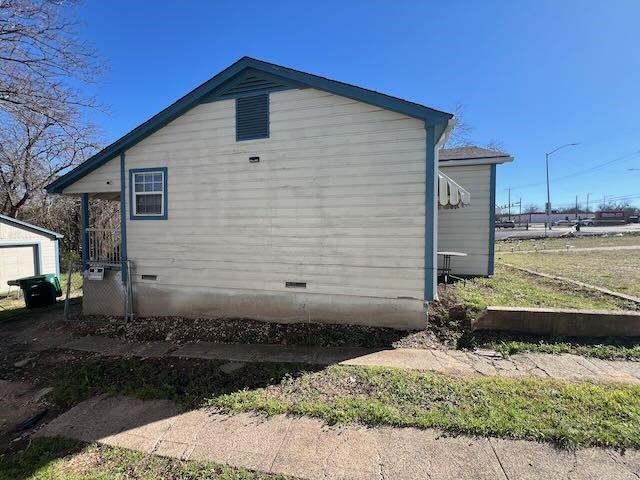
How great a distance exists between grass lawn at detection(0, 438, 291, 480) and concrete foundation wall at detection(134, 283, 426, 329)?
354cm

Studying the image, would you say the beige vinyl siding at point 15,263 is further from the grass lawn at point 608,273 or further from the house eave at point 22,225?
the grass lawn at point 608,273

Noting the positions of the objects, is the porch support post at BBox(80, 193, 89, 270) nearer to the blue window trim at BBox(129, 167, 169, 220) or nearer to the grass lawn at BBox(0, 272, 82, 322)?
the blue window trim at BBox(129, 167, 169, 220)

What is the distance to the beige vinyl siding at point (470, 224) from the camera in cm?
934

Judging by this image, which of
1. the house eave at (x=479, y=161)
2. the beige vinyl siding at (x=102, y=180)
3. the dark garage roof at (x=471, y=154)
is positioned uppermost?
the dark garage roof at (x=471, y=154)

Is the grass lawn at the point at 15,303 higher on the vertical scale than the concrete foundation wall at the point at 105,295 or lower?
lower

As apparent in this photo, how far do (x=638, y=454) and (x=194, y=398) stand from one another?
162 inches

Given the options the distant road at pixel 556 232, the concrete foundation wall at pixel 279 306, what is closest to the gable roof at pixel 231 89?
the concrete foundation wall at pixel 279 306

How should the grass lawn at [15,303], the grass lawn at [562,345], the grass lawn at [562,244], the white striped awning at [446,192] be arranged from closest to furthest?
the grass lawn at [562,345] < the white striped awning at [446,192] < the grass lawn at [15,303] < the grass lawn at [562,244]

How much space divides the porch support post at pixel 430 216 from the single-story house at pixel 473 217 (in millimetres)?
4313

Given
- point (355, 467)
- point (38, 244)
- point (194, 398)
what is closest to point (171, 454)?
point (194, 398)

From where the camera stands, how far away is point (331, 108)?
5992 millimetres

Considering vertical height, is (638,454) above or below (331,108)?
below

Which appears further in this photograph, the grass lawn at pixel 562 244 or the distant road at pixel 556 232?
the distant road at pixel 556 232

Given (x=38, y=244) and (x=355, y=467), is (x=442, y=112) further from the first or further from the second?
(x=38, y=244)
